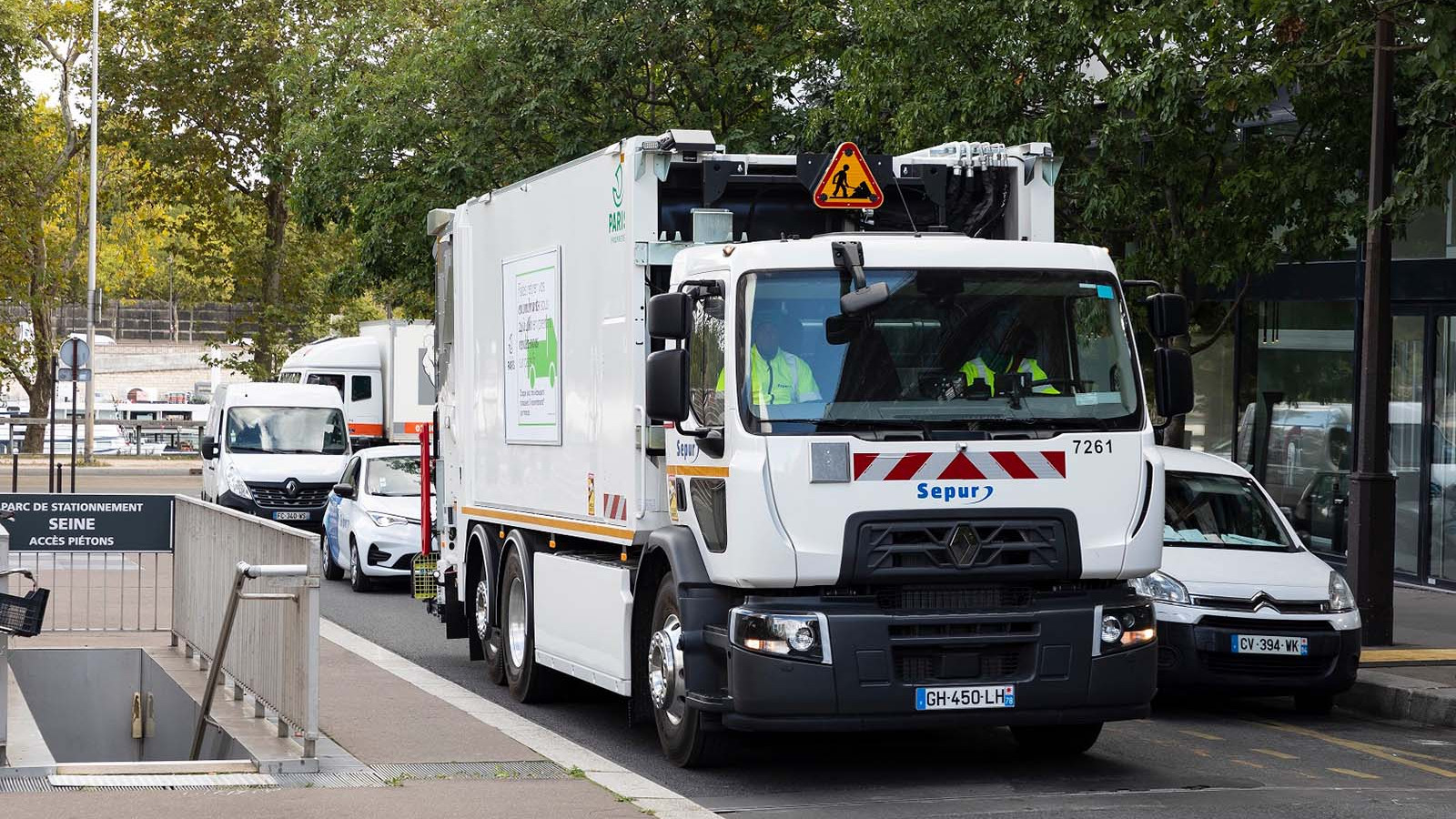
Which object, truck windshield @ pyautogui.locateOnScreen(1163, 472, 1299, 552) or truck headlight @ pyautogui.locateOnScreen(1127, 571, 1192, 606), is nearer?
truck headlight @ pyautogui.locateOnScreen(1127, 571, 1192, 606)

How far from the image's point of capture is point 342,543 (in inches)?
798

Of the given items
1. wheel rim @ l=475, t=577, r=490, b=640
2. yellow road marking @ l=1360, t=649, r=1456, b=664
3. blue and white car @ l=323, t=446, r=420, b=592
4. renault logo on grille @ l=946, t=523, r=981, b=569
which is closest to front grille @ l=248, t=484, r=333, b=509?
blue and white car @ l=323, t=446, r=420, b=592

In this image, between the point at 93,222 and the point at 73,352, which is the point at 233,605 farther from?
the point at 93,222

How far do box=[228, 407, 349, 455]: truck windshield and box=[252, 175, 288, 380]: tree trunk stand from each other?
21718 mm

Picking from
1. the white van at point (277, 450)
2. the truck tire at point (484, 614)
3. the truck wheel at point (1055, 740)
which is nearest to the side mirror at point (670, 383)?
the truck wheel at point (1055, 740)

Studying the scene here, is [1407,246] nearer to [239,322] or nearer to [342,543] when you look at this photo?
[342,543]

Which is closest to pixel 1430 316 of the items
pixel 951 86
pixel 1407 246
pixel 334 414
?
pixel 1407 246

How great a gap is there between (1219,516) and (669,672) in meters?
5.00

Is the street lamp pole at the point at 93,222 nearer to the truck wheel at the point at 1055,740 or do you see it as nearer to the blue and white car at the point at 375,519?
the blue and white car at the point at 375,519

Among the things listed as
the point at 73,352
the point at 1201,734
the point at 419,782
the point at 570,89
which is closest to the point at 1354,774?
A: the point at 1201,734

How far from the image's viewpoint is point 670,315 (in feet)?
28.6

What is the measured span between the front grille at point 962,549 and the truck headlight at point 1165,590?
2798mm

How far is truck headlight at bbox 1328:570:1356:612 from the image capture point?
1139cm

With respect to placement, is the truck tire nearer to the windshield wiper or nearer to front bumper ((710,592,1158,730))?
front bumper ((710,592,1158,730))
